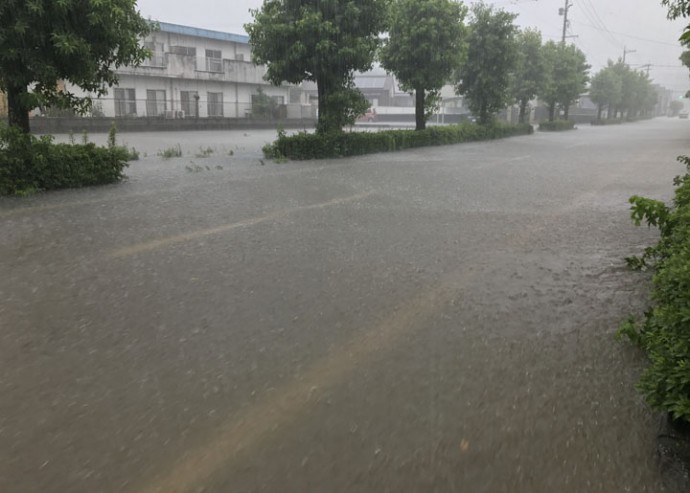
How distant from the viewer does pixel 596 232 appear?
683cm

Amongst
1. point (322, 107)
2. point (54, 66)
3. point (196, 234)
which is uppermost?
point (54, 66)

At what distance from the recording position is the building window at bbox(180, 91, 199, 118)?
3525 centimetres

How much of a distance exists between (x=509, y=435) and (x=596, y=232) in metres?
4.90

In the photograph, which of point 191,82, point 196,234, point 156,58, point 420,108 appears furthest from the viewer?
point 191,82

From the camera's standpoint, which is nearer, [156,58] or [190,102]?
[156,58]

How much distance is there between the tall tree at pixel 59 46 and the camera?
839cm

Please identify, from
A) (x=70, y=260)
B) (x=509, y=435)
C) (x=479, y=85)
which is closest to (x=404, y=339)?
(x=509, y=435)

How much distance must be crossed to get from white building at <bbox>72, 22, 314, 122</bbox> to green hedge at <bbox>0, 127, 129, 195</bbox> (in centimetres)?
2085

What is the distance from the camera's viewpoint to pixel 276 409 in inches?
111

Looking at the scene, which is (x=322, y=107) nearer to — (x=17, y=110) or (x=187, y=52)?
(x=17, y=110)

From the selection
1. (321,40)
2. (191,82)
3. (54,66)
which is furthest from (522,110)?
(54,66)

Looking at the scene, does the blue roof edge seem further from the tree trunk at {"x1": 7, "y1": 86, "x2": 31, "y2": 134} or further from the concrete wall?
the tree trunk at {"x1": 7, "y1": 86, "x2": 31, "y2": 134}

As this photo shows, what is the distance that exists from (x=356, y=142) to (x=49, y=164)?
9369 mm

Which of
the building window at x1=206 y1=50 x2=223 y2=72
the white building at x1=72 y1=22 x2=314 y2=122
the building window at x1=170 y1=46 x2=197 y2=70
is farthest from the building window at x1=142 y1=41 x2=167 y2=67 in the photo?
the building window at x1=206 y1=50 x2=223 y2=72
